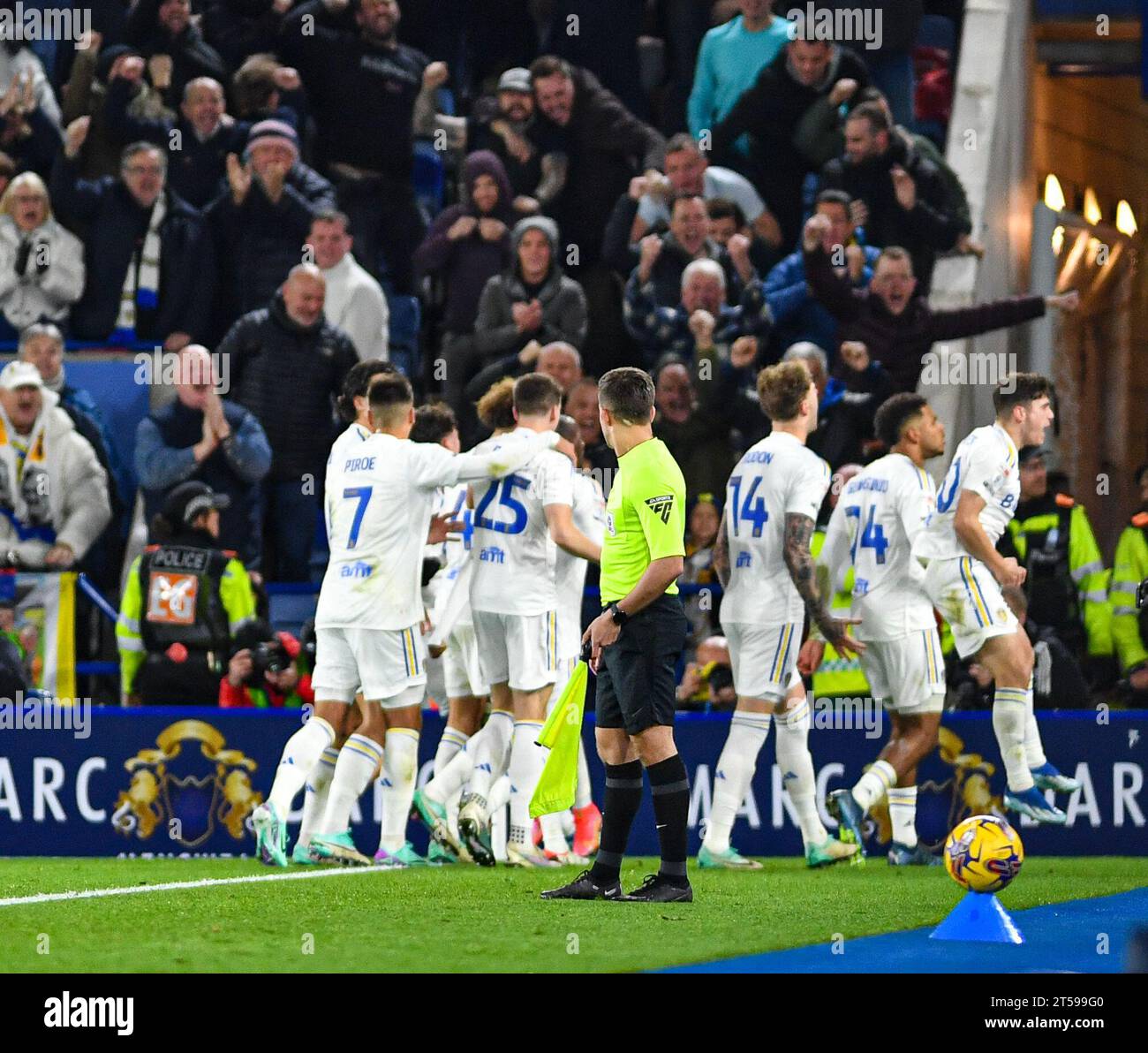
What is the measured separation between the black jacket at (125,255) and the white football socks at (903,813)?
6.97 metres

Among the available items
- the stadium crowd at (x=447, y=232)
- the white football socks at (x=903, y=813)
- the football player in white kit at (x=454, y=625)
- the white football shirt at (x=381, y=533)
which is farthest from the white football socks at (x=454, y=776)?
the stadium crowd at (x=447, y=232)

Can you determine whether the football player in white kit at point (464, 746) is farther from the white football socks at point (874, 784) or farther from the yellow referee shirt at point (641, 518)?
the yellow referee shirt at point (641, 518)

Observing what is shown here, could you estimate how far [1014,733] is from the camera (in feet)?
33.7

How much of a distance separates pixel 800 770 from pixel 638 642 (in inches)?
110

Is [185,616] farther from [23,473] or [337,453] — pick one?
[337,453]

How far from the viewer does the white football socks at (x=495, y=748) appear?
10609mm

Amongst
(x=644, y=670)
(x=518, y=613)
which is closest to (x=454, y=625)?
(x=518, y=613)

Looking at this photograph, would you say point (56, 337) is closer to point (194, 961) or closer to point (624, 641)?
point (624, 641)

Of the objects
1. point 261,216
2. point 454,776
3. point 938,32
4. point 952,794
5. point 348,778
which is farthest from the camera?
point 938,32

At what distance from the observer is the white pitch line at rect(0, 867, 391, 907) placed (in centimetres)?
844

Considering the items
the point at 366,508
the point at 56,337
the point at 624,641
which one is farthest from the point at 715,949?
the point at 56,337

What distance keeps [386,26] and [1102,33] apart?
18.5 ft

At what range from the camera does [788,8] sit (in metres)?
15.7

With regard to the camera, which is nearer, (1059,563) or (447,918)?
(447,918)
